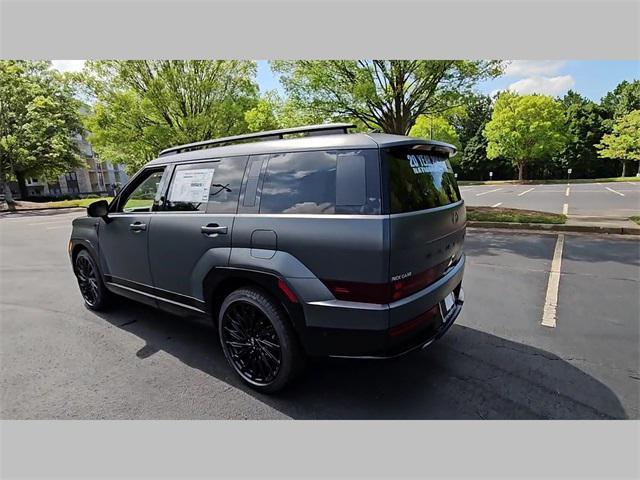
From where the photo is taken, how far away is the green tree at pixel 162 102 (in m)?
16.2

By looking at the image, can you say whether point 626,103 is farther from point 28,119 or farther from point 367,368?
point 28,119

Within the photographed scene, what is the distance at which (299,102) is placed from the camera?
11.3m

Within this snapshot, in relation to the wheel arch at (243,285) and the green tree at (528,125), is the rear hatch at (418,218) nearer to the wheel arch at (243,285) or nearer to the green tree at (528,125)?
the wheel arch at (243,285)

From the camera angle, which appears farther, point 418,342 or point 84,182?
→ point 84,182

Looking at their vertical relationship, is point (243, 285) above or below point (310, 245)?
below

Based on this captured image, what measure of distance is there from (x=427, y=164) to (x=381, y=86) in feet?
30.2

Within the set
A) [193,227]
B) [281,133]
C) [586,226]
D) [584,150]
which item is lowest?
[586,226]

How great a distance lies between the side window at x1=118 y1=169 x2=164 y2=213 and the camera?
3.53 metres

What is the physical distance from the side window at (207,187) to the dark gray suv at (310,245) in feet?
0.04

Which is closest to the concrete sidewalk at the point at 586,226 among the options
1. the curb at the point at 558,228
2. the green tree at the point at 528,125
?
the curb at the point at 558,228

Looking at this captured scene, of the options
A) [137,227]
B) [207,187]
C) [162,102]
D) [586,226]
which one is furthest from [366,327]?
[162,102]

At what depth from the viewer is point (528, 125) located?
3403 cm

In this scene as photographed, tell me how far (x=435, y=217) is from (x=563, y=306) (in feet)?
9.27

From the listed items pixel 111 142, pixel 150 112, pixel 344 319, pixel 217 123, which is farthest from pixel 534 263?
pixel 111 142
